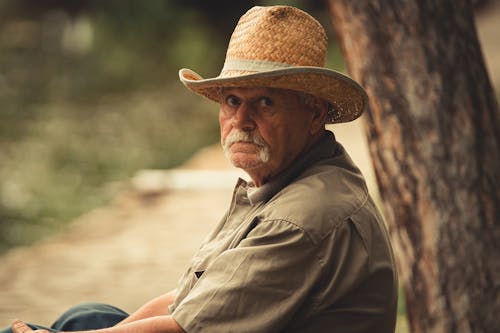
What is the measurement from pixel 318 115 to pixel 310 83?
156 mm

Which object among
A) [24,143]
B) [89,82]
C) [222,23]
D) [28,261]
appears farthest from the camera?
[222,23]

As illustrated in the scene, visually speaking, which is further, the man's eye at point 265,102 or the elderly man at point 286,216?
the man's eye at point 265,102

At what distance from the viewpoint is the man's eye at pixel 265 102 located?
2.51 meters

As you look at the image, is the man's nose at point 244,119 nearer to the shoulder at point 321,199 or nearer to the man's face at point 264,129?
the man's face at point 264,129

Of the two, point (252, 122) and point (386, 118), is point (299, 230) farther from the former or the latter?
point (386, 118)

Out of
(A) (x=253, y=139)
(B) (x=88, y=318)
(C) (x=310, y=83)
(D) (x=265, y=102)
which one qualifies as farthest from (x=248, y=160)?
(B) (x=88, y=318)

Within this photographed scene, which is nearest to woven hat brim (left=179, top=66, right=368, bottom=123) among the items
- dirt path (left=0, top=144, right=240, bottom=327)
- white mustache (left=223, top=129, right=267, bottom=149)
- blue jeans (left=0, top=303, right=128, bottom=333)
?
white mustache (left=223, top=129, right=267, bottom=149)

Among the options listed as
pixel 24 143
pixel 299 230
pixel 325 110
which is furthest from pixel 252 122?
pixel 24 143

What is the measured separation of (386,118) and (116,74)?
9048 millimetres

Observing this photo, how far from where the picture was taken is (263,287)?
2234 mm

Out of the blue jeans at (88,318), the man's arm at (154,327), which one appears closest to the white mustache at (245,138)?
the man's arm at (154,327)

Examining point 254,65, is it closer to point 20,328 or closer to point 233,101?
point 233,101

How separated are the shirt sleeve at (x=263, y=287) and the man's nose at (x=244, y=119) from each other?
14.5 inches

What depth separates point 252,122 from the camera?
2518mm
